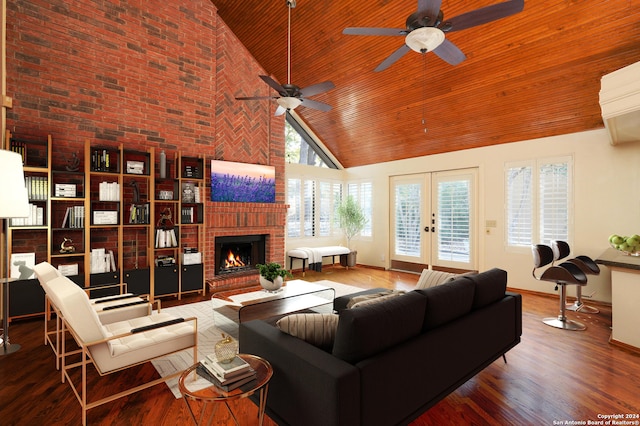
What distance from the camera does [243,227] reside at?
5965 mm

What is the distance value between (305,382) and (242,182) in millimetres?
4743

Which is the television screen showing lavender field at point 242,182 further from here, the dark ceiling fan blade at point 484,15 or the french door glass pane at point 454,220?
the dark ceiling fan blade at point 484,15

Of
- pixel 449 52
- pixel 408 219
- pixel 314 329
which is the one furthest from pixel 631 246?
pixel 314 329

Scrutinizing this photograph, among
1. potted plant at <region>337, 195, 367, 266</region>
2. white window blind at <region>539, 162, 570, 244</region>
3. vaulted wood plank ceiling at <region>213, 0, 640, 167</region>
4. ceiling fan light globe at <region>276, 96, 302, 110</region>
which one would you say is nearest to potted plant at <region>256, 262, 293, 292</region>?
ceiling fan light globe at <region>276, 96, 302, 110</region>

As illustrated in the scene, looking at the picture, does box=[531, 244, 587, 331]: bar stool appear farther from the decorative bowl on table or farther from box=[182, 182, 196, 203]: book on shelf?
box=[182, 182, 196, 203]: book on shelf

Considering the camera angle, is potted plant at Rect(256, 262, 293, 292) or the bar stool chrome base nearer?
potted plant at Rect(256, 262, 293, 292)

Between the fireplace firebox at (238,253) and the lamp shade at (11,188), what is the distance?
2993mm

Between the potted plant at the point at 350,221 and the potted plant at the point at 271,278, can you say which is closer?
the potted plant at the point at 271,278

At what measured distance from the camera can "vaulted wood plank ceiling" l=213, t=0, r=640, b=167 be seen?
147 inches

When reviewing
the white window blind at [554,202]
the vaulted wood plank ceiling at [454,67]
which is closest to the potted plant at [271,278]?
the vaulted wood plank ceiling at [454,67]

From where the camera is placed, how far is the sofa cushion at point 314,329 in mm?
1891

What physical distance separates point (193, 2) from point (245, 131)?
87.3 inches

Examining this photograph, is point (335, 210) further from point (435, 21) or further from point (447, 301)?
point (447, 301)

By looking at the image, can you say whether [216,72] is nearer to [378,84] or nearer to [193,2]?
[193,2]
